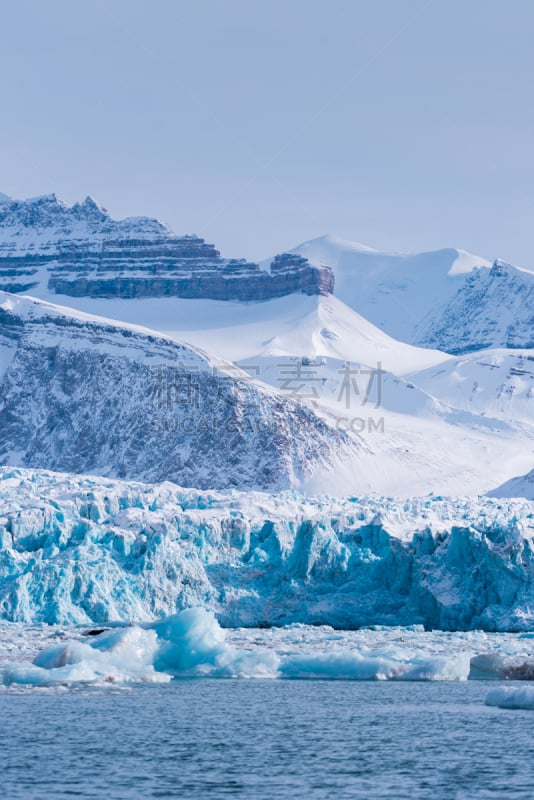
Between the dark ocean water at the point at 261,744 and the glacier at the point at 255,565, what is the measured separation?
65.4 ft

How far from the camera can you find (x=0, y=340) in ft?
646

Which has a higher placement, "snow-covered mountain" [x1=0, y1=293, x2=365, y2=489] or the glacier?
"snow-covered mountain" [x1=0, y1=293, x2=365, y2=489]

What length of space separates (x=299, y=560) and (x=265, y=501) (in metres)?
7.85

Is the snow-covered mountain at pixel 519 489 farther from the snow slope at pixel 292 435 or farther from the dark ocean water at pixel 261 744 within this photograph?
the dark ocean water at pixel 261 744

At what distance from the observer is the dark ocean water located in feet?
108

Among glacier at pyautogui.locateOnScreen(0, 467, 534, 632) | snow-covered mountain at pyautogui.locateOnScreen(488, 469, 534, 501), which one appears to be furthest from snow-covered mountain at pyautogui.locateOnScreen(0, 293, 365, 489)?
glacier at pyautogui.locateOnScreen(0, 467, 534, 632)

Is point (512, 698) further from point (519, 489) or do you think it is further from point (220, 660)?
point (519, 489)

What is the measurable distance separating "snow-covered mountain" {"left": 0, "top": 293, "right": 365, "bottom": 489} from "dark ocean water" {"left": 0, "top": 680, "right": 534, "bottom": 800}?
10735cm

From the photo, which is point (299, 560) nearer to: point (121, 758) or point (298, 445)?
point (121, 758)

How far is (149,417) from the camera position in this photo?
16750cm

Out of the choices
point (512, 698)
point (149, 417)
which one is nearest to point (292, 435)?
point (149, 417)

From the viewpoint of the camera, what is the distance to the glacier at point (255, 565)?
231 ft

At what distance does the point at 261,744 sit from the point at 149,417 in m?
130

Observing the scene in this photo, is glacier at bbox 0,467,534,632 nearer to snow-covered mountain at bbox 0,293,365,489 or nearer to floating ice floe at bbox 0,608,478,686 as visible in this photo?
floating ice floe at bbox 0,608,478,686
